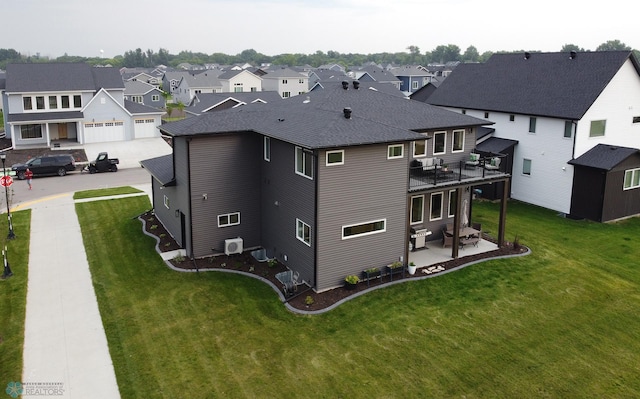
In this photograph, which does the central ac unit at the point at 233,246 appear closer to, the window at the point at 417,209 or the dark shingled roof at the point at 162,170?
the dark shingled roof at the point at 162,170

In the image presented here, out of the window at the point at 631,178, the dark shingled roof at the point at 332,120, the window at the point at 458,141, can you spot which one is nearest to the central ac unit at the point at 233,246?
the dark shingled roof at the point at 332,120

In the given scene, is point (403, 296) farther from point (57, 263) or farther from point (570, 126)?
point (570, 126)

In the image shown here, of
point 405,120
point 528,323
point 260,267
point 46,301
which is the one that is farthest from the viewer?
point 405,120

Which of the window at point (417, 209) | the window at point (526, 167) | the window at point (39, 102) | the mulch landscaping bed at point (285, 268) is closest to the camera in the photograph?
the mulch landscaping bed at point (285, 268)

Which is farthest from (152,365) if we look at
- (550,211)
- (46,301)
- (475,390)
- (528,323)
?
(550,211)

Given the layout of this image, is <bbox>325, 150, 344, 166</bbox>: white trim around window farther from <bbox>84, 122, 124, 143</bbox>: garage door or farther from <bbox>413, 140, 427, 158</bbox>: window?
<bbox>84, 122, 124, 143</bbox>: garage door

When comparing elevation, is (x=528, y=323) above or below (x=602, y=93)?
below

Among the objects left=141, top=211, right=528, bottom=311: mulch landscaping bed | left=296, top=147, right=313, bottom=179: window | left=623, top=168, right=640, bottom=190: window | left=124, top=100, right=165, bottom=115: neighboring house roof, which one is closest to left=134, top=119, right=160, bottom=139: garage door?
left=124, top=100, right=165, bottom=115: neighboring house roof
